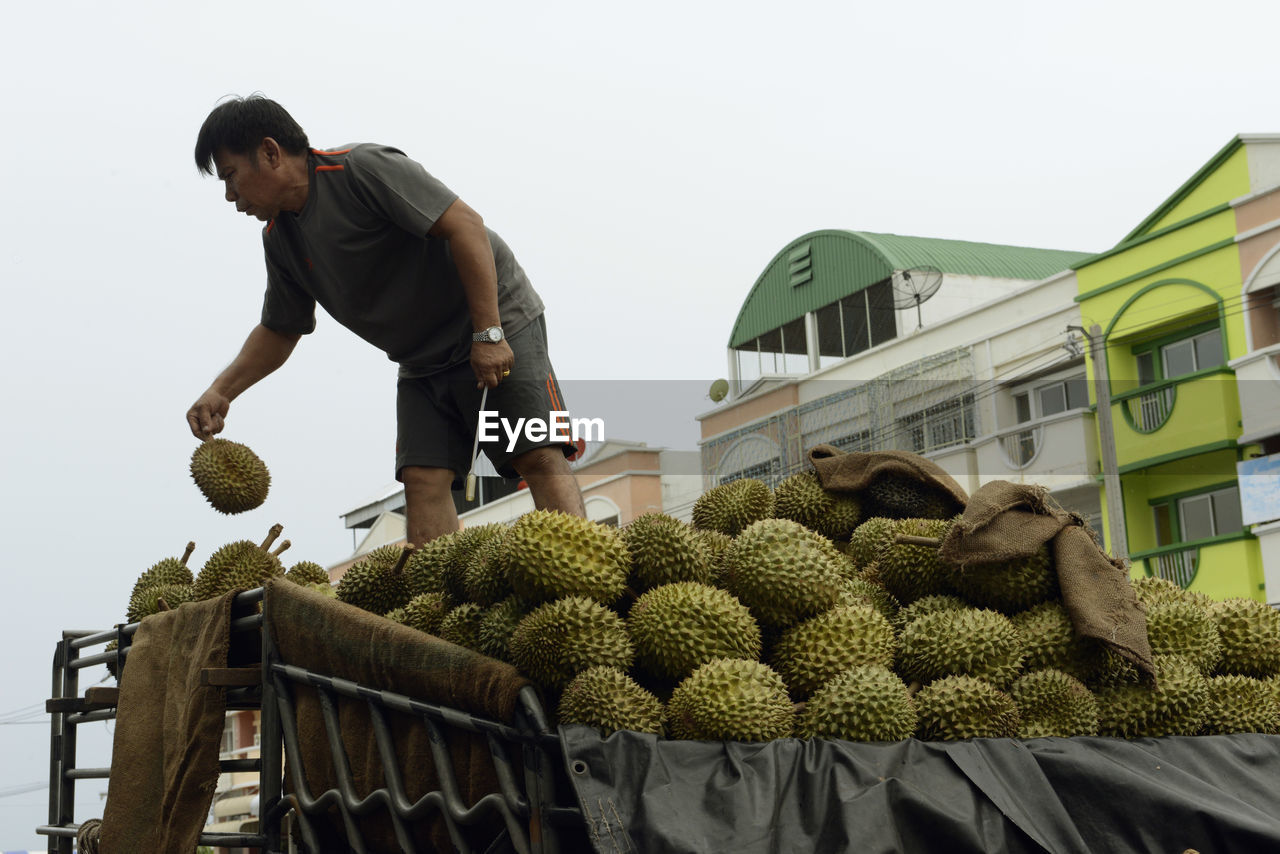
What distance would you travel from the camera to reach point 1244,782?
2.35 m

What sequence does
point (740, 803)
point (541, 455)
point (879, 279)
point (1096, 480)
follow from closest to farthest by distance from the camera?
point (740, 803) < point (541, 455) < point (1096, 480) < point (879, 279)

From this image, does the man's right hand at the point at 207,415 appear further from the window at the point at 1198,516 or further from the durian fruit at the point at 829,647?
the window at the point at 1198,516

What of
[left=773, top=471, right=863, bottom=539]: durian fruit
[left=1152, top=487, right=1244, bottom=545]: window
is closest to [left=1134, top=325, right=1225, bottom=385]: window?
[left=1152, top=487, right=1244, bottom=545]: window

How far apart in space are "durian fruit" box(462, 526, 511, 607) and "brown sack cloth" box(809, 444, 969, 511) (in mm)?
1061

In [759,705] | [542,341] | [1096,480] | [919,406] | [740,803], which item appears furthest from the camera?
[919,406]

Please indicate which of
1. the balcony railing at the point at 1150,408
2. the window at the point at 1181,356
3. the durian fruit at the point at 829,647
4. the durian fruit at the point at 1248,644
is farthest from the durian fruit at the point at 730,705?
the balcony railing at the point at 1150,408

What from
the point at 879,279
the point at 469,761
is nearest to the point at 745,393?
the point at 879,279

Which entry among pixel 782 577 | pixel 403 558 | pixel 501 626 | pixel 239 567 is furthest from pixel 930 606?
pixel 239 567

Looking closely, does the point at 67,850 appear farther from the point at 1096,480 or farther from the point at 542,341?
the point at 1096,480

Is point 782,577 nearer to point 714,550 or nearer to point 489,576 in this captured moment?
point 714,550

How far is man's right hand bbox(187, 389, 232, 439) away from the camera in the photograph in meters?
4.11

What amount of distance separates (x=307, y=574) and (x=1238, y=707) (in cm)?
266

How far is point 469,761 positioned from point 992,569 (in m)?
1.24

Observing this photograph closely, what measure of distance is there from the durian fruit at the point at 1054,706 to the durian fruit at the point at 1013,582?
0.90 ft
